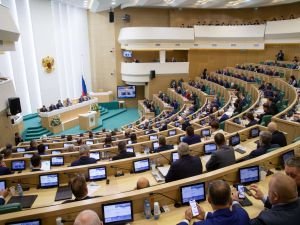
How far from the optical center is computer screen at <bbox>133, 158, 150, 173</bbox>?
4.82 m

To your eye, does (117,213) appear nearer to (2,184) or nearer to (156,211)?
(156,211)

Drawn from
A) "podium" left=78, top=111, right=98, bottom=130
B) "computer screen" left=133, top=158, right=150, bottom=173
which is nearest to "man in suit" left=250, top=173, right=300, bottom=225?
"computer screen" left=133, top=158, right=150, bottom=173

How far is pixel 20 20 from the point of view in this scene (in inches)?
589

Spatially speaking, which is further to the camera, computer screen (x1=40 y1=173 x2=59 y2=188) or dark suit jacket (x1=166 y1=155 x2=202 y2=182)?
computer screen (x1=40 y1=173 x2=59 y2=188)

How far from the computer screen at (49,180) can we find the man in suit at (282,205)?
3.36m

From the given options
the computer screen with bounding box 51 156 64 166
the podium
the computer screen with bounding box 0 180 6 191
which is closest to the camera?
the computer screen with bounding box 0 180 6 191

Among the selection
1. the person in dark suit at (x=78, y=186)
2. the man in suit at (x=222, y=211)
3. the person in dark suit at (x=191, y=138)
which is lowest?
the person in dark suit at (x=191, y=138)

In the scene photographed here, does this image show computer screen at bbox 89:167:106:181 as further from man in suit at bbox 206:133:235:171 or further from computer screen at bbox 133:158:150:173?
man in suit at bbox 206:133:235:171

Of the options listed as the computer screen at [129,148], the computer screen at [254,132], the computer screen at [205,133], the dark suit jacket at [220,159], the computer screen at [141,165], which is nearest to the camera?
the dark suit jacket at [220,159]

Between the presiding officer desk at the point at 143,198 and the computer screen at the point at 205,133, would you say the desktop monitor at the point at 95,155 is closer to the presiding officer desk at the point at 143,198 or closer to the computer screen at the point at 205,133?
the presiding officer desk at the point at 143,198

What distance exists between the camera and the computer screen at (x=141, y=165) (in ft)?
15.8

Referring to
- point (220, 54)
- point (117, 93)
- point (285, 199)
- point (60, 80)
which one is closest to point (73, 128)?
point (60, 80)

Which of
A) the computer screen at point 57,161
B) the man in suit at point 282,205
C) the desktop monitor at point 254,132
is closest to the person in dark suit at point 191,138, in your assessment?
the desktop monitor at point 254,132

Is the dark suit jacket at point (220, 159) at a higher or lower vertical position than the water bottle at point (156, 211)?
higher
